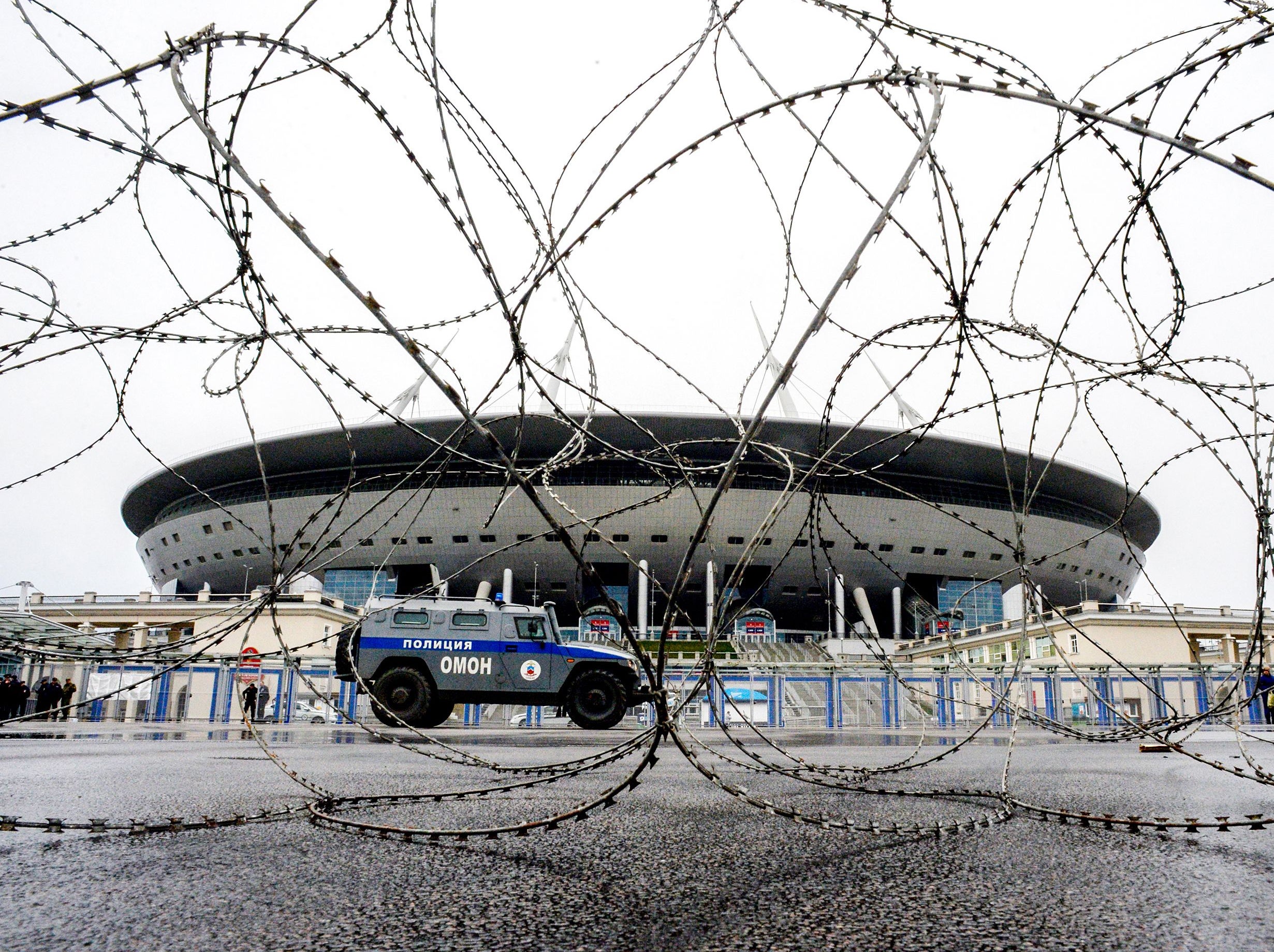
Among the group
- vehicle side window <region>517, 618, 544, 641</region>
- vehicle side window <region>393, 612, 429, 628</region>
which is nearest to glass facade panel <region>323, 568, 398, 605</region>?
vehicle side window <region>393, 612, 429, 628</region>

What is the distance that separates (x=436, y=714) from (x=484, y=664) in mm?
1256

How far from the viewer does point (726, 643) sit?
5069cm

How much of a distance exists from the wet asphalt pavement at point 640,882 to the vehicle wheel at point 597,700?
10.4 metres

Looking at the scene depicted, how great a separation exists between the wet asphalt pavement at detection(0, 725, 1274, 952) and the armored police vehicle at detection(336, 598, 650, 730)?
1026 cm

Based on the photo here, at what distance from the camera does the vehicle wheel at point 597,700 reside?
1536cm

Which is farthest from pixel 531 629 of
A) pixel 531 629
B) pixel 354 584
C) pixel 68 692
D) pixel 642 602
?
pixel 354 584

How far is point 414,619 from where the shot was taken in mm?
15625

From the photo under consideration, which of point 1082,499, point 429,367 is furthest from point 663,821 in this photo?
point 1082,499

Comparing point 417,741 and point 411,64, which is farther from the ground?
point 411,64

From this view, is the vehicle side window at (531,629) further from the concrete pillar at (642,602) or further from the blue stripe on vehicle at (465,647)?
the concrete pillar at (642,602)

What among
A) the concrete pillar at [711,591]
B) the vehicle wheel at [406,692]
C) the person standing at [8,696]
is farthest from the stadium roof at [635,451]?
the vehicle wheel at [406,692]

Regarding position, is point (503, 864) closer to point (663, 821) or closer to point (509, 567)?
point (663, 821)

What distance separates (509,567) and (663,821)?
175ft

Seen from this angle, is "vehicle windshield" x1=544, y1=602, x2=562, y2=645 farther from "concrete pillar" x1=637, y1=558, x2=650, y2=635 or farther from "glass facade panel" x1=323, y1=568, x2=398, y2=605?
"glass facade panel" x1=323, y1=568, x2=398, y2=605
